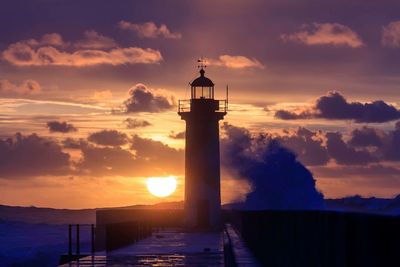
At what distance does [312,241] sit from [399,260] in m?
4.24

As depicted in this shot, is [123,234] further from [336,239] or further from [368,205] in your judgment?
[368,205]

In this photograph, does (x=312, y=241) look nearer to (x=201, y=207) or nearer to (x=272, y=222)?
(x=272, y=222)

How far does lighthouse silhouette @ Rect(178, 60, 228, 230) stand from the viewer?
4378 cm

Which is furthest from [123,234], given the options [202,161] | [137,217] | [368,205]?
[368,205]

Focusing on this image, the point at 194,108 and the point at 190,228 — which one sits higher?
the point at 194,108

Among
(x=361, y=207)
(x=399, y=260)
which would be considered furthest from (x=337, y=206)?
(x=399, y=260)

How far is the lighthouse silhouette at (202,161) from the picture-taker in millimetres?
43781

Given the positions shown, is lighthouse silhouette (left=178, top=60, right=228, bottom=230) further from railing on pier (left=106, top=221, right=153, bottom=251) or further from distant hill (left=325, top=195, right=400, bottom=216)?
distant hill (left=325, top=195, right=400, bottom=216)

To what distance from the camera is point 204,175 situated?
43.8m

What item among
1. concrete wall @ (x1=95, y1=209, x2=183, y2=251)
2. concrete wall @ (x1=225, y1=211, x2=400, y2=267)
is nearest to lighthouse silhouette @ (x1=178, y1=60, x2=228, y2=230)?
concrete wall @ (x1=95, y1=209, x2=183, y2=251)

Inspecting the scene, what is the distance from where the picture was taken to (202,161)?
4372cm

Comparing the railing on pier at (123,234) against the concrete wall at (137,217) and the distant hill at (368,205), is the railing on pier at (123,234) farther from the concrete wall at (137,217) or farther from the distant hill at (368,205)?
the distant hill at (368,205)

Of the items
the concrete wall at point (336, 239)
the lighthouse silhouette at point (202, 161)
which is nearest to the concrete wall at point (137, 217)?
the lighthouse silhouette at point (202, 161)

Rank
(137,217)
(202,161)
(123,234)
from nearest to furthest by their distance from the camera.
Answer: (123,234)
(202,161)
(137,217)
